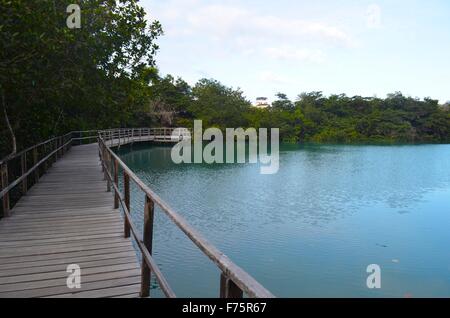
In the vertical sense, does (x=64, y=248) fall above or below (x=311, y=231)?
above

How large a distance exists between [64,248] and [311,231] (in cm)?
862

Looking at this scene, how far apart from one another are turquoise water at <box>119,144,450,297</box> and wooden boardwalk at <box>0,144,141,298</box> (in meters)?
2.52

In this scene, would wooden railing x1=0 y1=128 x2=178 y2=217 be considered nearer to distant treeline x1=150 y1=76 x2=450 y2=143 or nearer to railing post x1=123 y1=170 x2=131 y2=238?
railing post x1=123 y1=170 x2=131 y2=238

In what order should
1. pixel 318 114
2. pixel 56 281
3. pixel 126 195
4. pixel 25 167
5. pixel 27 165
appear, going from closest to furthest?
pixel 56 281 < pixel 126 195 < pixel 25 167 < pixel 27 165 < pixel 318 114

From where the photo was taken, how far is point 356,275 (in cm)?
898

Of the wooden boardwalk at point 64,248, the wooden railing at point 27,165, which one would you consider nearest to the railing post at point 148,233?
the wooden boardwalk at point 64,248

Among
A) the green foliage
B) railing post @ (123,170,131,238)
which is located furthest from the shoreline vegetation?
railing post @ (123,170,131,238)

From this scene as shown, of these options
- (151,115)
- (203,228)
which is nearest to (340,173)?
(203,228)

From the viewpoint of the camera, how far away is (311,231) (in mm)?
11891

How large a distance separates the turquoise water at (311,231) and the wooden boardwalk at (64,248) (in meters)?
2.52

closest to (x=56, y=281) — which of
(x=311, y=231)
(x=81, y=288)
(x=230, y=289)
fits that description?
(x=81, y=288)

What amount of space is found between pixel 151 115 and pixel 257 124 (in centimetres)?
1838

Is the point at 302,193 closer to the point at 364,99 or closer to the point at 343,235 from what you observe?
the point at 343,235

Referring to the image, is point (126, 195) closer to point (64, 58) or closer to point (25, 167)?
point (25, 167)
